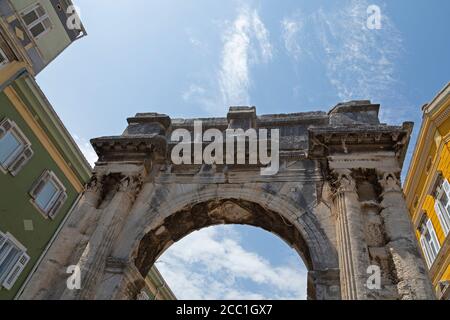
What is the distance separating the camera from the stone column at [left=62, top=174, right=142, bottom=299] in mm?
5832

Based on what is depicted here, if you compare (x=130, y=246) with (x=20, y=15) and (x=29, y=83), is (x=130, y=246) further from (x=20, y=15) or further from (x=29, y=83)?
(x=20, y=15)

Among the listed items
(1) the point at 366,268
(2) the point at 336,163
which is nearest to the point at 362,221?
(1) the point at 366,268

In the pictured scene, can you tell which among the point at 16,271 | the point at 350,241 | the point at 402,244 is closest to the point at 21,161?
the point at 16,271

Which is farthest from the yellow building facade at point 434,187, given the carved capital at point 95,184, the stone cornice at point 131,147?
the carved capital at point 95,184

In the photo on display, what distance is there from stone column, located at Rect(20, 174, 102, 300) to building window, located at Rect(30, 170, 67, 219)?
6983mm

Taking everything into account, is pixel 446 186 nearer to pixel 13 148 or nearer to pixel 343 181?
pixel 343 181

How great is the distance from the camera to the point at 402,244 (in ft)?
17.9

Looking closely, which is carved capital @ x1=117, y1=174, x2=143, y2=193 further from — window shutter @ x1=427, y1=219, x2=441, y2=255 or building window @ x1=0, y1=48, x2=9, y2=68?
window shutter @ x1=427, y1=219, x2=441, y2=255

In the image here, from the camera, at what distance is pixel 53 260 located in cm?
619

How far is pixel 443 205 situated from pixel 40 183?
46.2ft

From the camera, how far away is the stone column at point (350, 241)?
199 inches

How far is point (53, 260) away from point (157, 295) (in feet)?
50.6

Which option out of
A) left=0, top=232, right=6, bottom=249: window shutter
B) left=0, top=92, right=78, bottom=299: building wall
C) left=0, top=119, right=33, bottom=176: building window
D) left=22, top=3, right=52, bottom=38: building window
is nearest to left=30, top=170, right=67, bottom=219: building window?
left=0, top=92, right=78, bottom=299: building wall

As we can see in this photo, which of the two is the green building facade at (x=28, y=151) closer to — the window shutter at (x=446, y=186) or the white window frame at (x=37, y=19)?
the white window frame at (x=37, y=19)
